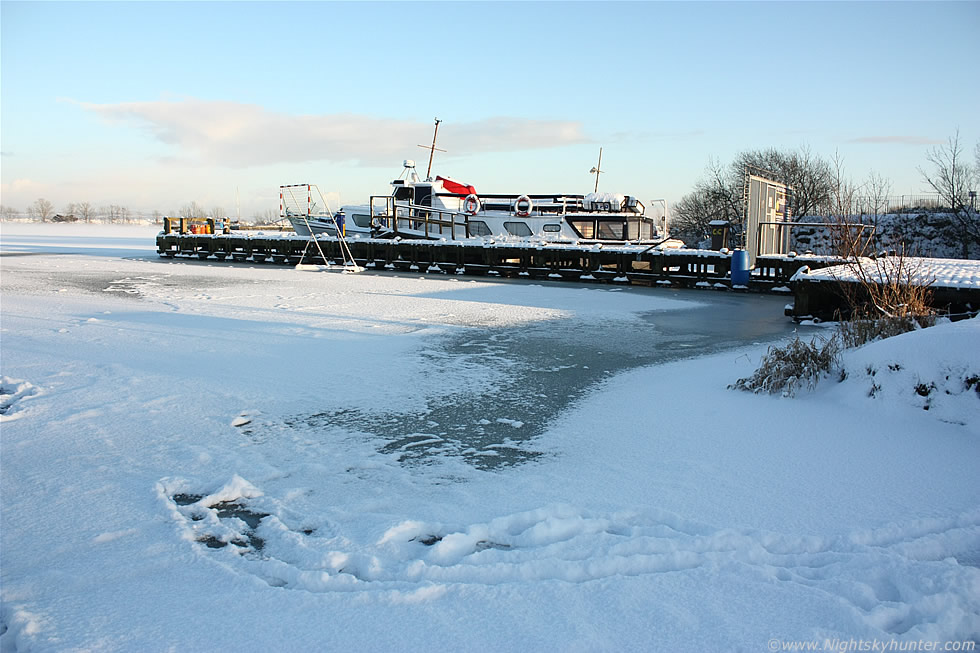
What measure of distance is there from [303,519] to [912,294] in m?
6.50

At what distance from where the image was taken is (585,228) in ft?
79.2

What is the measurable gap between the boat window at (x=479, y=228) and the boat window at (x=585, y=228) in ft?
11.8

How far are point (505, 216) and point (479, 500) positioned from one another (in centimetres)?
2244

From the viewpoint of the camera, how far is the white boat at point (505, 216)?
23938 millimetres

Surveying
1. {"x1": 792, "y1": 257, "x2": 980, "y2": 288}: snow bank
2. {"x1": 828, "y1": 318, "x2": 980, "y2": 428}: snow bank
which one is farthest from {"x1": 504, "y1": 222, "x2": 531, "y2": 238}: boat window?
{"x1": 828, "y1": 318, "x2": 980, "y2": 428}: snow bank

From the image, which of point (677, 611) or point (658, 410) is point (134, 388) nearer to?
point (658, 410)

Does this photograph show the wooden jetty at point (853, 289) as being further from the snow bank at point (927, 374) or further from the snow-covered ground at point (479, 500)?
the snow bank at point (927, 374)

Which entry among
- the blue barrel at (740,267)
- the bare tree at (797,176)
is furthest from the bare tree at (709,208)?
the blue barrel at (740,267)

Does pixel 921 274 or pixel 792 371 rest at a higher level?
pixel 921 274

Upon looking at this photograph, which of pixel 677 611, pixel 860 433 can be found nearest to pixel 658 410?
pixel 860 433

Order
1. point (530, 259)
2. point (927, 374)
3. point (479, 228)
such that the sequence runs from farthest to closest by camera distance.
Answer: point (479, 228)
point (530, 259)
point (927, 374)

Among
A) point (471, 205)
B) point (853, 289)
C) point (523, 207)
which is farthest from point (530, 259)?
point (853, 289)

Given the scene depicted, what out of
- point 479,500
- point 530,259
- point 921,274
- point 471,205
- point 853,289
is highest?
point 471,205

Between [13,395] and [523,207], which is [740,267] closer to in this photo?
[523,207]
